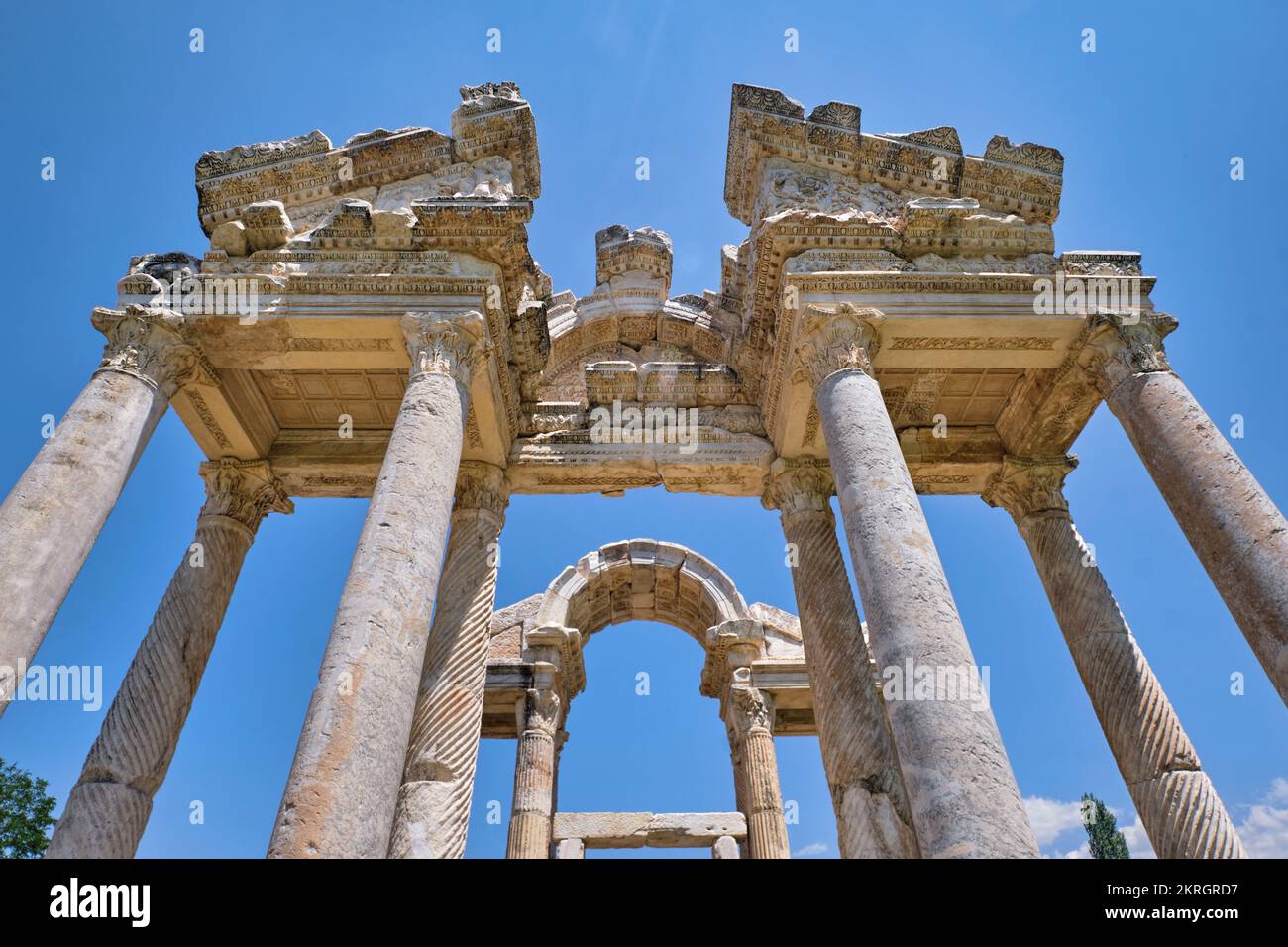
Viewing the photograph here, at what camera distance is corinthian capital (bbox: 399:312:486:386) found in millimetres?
9414

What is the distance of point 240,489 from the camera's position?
12.4 meters

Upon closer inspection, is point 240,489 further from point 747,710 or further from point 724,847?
point 724,847

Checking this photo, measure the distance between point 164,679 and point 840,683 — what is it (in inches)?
343

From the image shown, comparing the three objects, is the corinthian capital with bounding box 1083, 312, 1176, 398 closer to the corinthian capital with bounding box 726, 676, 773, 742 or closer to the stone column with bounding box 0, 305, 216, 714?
the corinthian capital with bounding box 726, 676, 773, 742

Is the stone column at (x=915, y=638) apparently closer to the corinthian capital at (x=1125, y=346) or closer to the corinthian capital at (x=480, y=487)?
the corinthian capital at (x=1125, y=346)

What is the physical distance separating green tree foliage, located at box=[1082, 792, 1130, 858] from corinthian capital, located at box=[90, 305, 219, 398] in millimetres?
42029

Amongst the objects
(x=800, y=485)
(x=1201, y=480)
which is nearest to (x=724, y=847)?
(x=800, y=485)

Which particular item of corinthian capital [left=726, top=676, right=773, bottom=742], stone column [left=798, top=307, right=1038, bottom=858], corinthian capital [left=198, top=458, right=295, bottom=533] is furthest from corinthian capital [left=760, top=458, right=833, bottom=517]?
corinthian capital [left=198, top=458, right=295, bottom=533]

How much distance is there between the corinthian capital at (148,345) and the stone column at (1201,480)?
38.4 ft

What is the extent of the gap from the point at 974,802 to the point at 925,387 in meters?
7.75

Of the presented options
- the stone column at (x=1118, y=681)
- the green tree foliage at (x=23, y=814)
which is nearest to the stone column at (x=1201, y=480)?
the stone column at (x=1118, y=681)

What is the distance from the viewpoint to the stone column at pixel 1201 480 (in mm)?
7461
